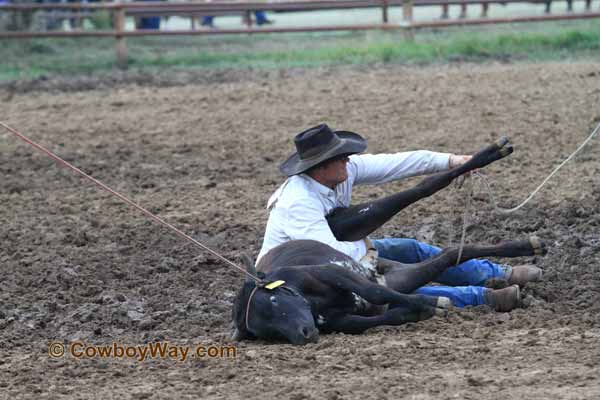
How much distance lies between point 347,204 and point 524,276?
1.14m

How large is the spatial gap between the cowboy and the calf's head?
609mm

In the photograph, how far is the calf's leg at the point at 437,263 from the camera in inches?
258

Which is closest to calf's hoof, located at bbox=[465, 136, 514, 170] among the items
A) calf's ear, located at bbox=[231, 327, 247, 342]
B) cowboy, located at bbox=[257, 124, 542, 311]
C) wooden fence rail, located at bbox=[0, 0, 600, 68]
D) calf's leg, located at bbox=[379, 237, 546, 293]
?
cowboy, located at bbox=[257, 124, 542, 311]

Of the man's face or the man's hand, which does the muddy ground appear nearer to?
the man's hand

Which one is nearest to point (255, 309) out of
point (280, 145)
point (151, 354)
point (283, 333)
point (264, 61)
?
point (283, 333)

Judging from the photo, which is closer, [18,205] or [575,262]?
[575,262]

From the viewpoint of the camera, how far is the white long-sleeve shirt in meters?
6.62

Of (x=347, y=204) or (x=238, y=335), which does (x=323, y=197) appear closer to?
(x=347, y=204)

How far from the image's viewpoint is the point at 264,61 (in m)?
17.9

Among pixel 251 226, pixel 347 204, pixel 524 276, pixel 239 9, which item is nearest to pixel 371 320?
pixel 347 204

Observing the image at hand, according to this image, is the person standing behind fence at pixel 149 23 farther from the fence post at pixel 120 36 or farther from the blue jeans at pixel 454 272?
the blue jeans at pixel 454 272

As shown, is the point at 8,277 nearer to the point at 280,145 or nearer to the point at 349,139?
the point at 349,139

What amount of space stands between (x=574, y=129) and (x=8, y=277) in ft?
19.4

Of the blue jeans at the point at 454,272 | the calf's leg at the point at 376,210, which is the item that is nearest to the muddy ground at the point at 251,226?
the blue jeans at the point at 454,272
